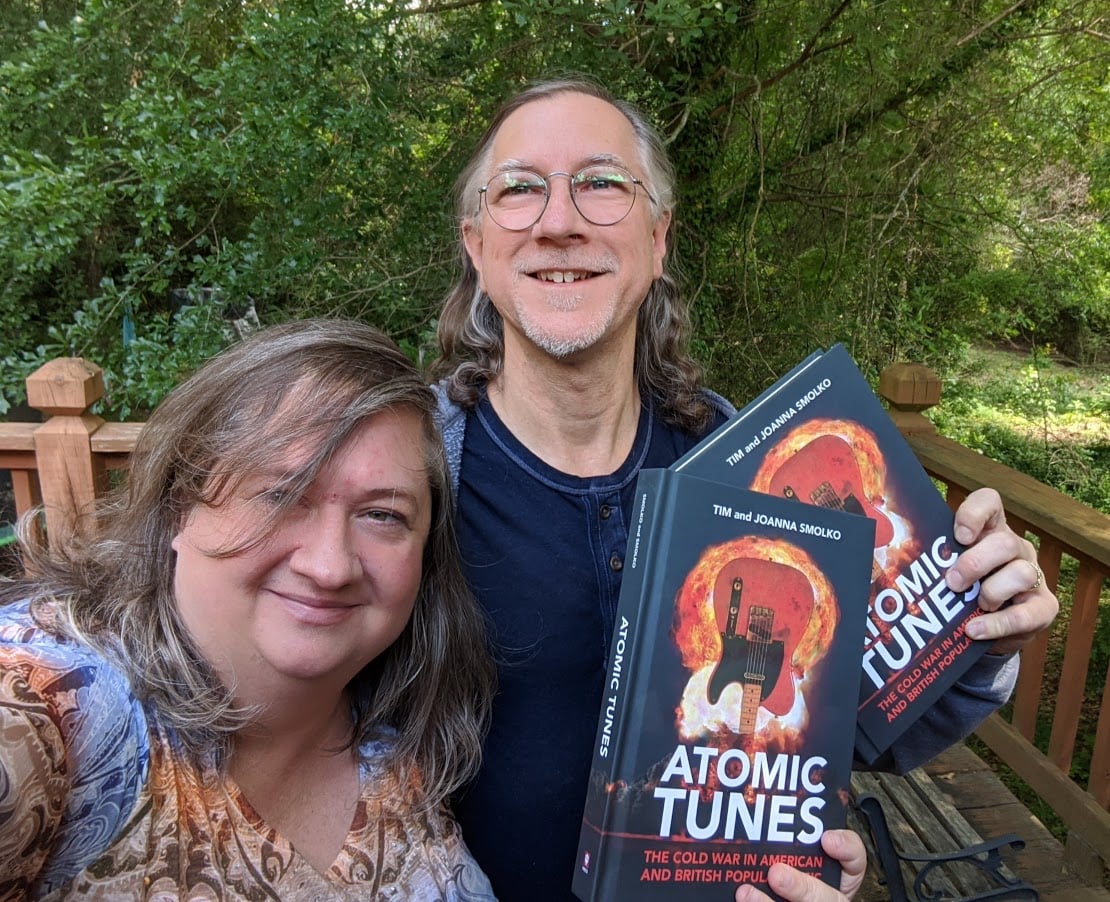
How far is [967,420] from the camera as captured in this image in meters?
8.52

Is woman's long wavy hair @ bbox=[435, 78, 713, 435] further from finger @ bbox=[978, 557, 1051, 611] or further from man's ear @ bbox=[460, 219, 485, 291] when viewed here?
finger @ bbox=[978, 557, 1051, 611]

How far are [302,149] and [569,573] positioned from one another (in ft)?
7.12

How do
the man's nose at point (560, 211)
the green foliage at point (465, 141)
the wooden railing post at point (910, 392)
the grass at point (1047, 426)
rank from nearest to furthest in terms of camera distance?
the man's nose at point (560, 211) < the green foliage at point (465, 141) < the wooden railing post at point (910, 392) < the grass at point (1047, 426)

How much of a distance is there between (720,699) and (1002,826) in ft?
7.60

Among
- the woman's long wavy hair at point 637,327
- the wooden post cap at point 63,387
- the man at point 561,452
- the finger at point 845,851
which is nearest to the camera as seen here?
the finger at point 845,851

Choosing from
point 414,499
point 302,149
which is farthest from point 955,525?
point 302,149

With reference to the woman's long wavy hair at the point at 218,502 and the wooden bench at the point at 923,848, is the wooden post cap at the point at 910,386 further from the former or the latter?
the woman's long wavy hair at the point at 218,502

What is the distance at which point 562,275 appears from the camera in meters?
1.54

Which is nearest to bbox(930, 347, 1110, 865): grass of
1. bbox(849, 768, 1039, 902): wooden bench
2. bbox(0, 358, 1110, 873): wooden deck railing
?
bbox(0, 358, 1110, 873): wooden deck railing

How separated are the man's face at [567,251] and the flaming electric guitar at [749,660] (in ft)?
2.35

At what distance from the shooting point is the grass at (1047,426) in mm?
5043

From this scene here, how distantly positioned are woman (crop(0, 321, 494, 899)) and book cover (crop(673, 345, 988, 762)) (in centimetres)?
50

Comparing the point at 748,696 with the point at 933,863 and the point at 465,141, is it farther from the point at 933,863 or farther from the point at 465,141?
the point at 465,141

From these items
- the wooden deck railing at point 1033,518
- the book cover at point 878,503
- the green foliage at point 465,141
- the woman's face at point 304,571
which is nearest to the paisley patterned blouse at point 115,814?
the woman's face at point 304,571
